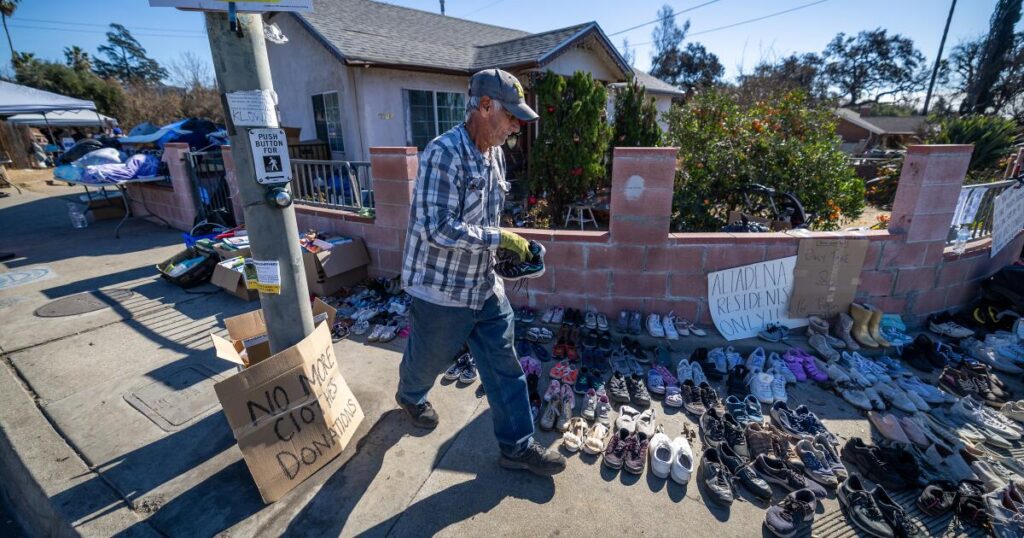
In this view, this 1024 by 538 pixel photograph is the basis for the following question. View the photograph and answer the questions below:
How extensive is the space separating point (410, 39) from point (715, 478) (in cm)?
1205

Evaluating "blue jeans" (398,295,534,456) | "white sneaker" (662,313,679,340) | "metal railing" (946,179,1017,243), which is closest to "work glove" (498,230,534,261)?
"blue jeans" (398,295,534,456)

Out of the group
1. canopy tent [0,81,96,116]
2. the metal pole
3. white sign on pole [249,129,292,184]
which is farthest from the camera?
canopy tent [0,81,96,116]

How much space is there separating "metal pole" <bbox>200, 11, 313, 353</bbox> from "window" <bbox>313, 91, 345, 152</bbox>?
874 centimetres

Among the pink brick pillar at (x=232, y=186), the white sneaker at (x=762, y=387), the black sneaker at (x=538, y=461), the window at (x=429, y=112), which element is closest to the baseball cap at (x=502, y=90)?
the black sneaker at (x=538, y=461)

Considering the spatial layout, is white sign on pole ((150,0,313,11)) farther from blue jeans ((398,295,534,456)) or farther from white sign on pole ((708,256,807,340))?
white sign on pole ((708,256,807,340))

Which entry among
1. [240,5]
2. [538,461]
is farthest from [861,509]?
[240,5]

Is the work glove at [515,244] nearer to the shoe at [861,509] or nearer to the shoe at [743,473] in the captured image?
the shoe at [743,473]

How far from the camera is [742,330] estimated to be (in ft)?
12.9

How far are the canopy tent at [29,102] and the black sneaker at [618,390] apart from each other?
52.1ft

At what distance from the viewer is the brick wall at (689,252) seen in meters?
3.76

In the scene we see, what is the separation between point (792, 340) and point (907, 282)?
1329mm

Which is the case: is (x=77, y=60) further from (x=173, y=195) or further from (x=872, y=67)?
(x=872, y=67)

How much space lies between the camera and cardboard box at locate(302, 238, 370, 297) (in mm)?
4621

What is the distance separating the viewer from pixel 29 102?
37.1ft
